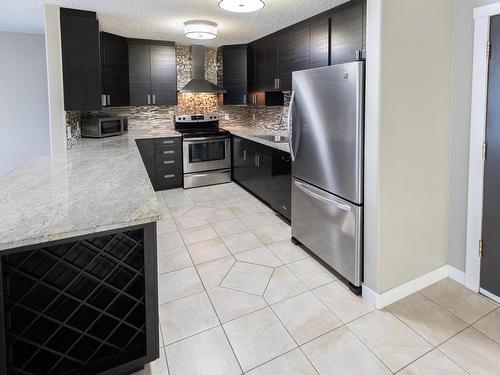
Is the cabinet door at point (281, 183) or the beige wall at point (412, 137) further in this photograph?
the cabinet door at point (281, 183)

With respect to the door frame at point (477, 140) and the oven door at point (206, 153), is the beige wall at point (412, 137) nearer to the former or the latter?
the door frame at point (477, 140)

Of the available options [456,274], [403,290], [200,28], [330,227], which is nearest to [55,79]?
[200,28]

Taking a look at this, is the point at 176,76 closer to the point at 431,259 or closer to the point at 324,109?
the point at 324,109

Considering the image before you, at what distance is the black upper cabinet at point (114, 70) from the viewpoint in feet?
14.1

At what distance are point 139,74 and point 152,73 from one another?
192mm

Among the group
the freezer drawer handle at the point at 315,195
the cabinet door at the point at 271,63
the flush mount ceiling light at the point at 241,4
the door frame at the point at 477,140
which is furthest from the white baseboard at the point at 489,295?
the cabinet door at the point at 271,63

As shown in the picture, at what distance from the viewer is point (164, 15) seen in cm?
355

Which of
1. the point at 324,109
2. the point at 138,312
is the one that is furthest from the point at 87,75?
the point at 138,312

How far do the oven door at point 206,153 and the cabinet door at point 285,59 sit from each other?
145 cm

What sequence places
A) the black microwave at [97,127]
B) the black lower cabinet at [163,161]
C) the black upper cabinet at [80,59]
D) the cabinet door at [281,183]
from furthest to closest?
the black lower cabinet at [163,161], the black microwave at [97,127], the cabinet door at [281,183], the black upper cabinet at [80,59]

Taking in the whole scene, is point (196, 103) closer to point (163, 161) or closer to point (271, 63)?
point (163, 161)

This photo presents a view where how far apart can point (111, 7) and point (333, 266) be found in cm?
318

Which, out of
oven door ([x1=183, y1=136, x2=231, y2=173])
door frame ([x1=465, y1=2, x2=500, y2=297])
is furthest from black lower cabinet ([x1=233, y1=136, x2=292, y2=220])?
door frame ([x1=465, y1=2, x2=500, y2=297])

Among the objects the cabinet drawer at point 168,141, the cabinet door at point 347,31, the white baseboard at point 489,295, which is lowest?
Answer: the white baseboard at point 489,295
